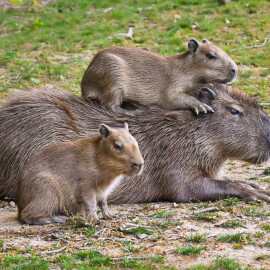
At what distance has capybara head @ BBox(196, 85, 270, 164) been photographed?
296 inches

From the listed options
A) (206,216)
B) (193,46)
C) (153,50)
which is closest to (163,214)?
(206,216)

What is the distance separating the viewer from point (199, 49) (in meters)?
7.49

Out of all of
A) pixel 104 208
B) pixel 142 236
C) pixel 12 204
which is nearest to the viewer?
pixel 142 236

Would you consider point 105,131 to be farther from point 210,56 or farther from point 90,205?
point 210,56

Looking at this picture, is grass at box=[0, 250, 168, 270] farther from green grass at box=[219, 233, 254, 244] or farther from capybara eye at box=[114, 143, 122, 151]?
capybara eye at box=[114, 143, 122, 151]

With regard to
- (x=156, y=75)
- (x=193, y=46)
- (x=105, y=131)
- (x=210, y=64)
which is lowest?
(x=105, y=131)

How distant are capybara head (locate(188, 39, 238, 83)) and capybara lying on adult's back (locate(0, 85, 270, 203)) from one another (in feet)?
0.60

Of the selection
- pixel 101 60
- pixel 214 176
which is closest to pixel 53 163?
pixel 101 60

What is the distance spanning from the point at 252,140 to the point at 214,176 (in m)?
0.65

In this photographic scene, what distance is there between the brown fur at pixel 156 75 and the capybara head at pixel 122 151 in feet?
3.94

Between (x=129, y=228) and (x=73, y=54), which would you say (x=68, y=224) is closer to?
(x=129, y=228)

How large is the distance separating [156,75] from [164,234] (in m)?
2.33

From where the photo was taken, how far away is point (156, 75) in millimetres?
7418

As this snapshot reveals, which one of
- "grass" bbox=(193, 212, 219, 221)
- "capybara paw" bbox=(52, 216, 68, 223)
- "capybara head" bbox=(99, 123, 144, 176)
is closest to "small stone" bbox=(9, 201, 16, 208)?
"capybara paw" bbox=(52, 216, 68, 223)
